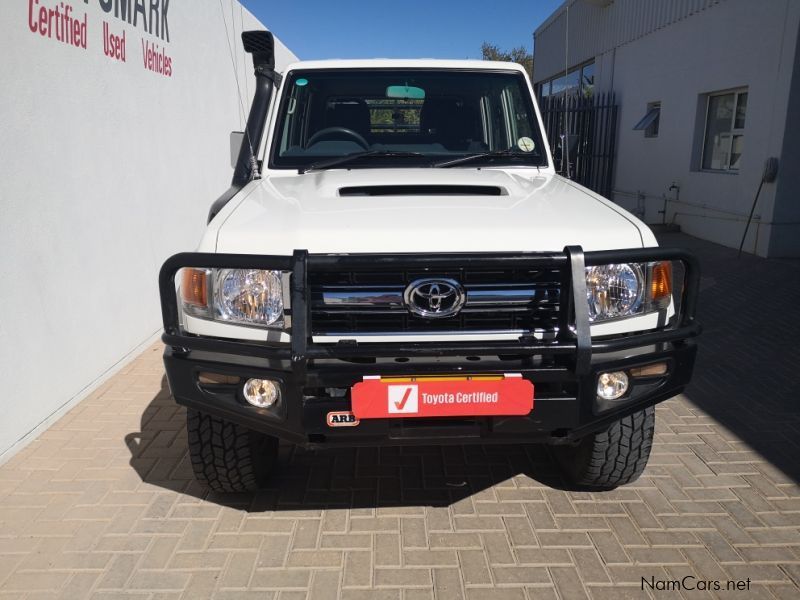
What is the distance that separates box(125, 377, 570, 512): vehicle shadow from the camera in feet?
10.4

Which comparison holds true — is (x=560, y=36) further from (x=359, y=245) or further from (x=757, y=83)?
(x=359, y=245)

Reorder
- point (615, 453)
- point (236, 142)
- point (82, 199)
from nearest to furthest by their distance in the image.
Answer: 1. point (615, 453)
2. point (236, 142)
3. point (82, 199)

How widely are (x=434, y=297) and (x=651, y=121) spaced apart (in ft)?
36.4

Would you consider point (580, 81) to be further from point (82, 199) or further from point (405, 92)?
point (82, 199)

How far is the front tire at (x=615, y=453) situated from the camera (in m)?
2.97

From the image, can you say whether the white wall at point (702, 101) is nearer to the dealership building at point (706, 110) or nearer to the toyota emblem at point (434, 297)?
the dealership building at point (706, 110)

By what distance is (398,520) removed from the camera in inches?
117

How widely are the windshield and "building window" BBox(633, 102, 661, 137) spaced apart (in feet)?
29.5

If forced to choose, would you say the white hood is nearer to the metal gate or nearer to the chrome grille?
the chrome grille

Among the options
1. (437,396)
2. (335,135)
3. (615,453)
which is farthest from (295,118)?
(615,453)

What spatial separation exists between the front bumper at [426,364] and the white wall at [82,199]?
68.9 inches

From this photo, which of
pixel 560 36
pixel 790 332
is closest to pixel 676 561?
pixel 790 332

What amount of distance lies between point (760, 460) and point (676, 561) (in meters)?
1.19

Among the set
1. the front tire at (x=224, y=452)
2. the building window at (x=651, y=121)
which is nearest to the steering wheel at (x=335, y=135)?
the front tire at (x=224, y=452)
